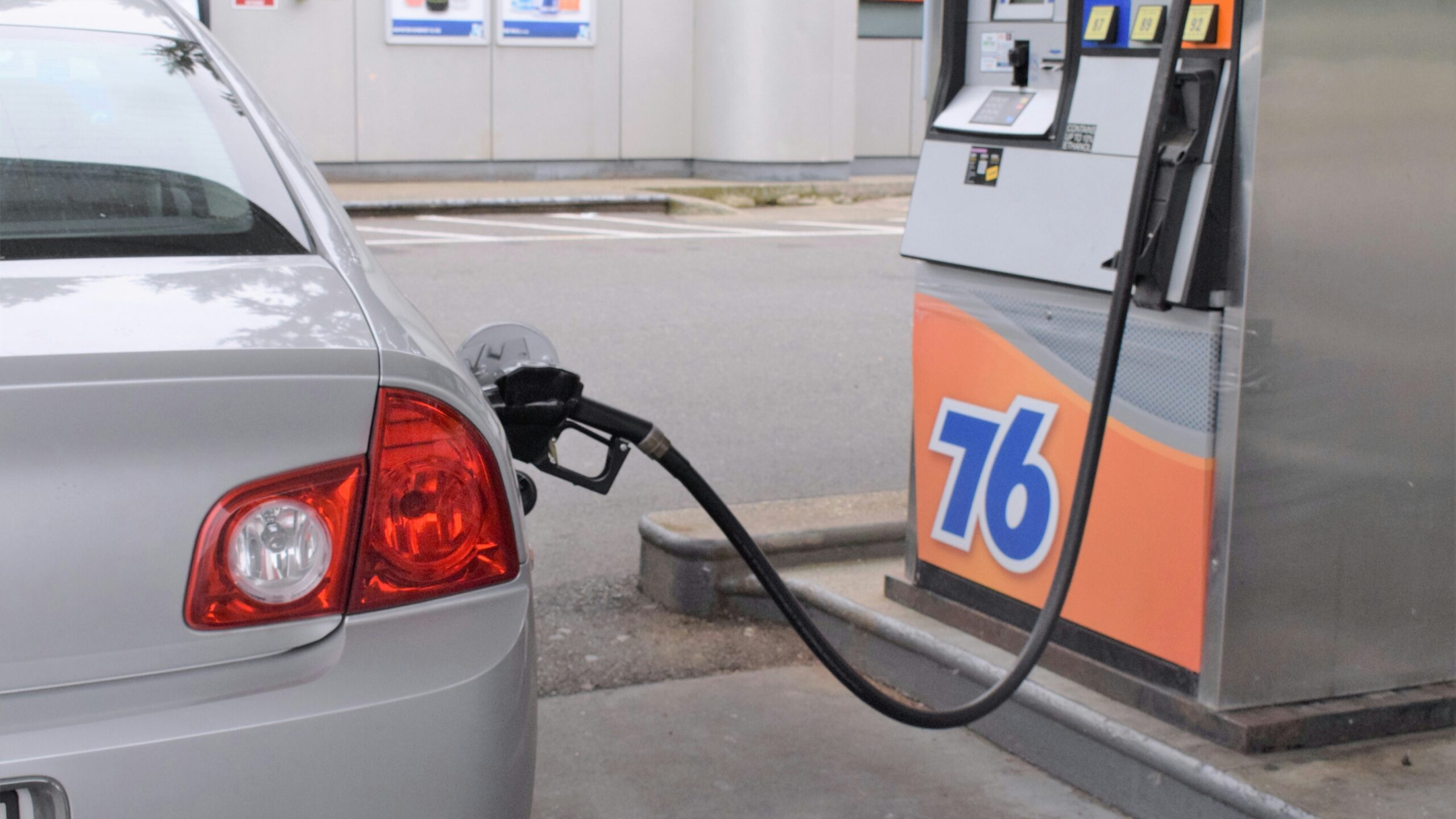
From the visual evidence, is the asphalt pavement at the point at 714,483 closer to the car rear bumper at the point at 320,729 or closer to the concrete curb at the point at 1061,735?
the concrete curb at the point at 1061,735

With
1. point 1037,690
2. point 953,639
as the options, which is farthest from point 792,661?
point 1037,690

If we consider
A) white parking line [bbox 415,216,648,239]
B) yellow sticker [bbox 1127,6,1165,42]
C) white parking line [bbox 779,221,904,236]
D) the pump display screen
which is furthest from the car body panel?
white parking line [bbox 779,221,904,236]

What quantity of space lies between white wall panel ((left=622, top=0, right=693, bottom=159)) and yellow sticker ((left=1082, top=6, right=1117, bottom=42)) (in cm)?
1478

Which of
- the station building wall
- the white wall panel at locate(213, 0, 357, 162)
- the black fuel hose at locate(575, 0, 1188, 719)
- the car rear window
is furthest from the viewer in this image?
the station building wall

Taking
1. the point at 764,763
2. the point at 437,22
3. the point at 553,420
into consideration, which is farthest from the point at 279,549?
the point at 437,22

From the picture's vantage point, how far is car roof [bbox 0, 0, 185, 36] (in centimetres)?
257

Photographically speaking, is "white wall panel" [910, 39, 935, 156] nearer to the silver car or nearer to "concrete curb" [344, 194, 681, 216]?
"concrete curb" [344, 194, 681, 216]

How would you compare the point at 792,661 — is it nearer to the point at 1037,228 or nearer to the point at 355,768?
the point at 1037,228

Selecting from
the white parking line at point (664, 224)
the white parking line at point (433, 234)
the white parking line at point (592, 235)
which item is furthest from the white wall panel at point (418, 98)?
the white parking line at point (433, 234)

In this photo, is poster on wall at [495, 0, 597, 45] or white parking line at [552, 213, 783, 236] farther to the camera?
poster on wall at [495, 0, 597, 45]

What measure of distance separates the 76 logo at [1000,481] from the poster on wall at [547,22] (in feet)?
46.6

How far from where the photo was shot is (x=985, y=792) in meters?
3.00

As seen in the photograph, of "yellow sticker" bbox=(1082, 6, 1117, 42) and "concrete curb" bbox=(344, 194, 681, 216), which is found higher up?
"yellow sticker" bbox=(1082, 6, 1117, 42)

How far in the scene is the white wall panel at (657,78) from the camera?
1719cm
